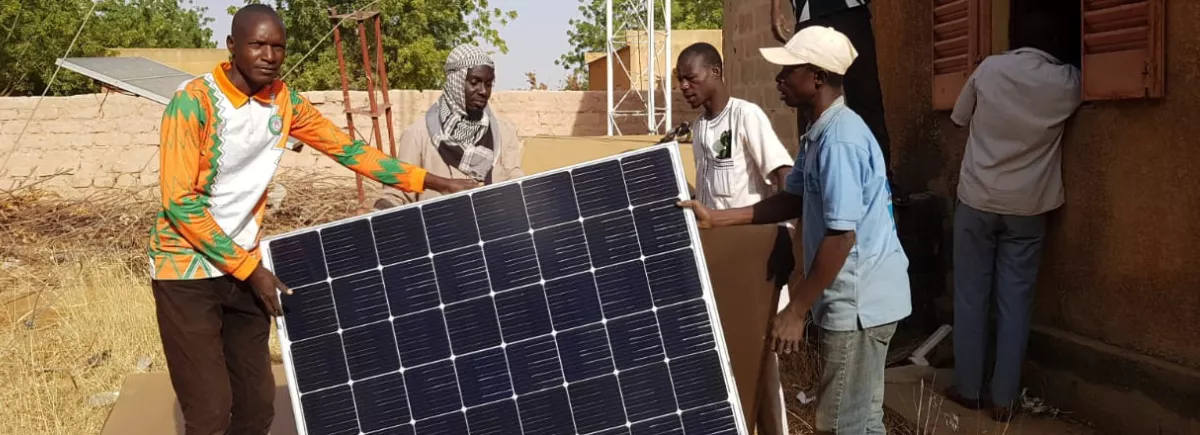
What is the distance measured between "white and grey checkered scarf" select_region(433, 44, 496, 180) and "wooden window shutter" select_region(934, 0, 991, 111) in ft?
9.16

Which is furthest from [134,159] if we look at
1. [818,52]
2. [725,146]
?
[818,52]

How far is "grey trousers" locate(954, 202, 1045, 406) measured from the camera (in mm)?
5281

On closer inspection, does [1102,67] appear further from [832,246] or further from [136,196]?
[136,196]

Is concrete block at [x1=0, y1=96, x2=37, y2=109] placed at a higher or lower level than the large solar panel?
higher

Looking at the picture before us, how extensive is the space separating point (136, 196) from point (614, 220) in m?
10.0

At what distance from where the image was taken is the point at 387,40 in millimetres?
29984

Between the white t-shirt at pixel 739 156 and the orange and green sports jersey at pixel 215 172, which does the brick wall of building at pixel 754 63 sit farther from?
the orange and green sports jersey at pixel 215 172

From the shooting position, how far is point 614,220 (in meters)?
3.41

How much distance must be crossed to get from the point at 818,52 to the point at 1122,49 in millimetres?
2288

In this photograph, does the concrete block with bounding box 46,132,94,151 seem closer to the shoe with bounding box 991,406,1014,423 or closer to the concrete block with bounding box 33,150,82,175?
the concrete block with bounding box 33,150,82,175

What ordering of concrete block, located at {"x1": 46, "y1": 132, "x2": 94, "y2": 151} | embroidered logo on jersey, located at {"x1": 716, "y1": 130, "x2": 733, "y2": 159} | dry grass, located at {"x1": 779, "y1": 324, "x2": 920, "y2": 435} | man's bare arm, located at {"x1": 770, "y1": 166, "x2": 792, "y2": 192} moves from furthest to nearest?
concrete block, located at {"x1": 46, "y1": 132, "x2": 94, "y2": 151} → dry grass, located at {"x1": 779, "y1": 324, "x2": 920, "y2": 435} → embroidered logo on jersey, located at {"x1": 716, "y1": 130, "x2": 733, "y2": 159} → man's bare arm, located at {"x1": 770, "y1": 166, "x2": 792, "y2": 192}

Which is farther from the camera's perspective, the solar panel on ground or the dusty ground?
the solar panel on ground

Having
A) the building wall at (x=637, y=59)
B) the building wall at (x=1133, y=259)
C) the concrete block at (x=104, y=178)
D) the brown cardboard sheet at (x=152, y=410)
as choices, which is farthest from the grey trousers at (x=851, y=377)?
the building wall at (x=637, y=59)

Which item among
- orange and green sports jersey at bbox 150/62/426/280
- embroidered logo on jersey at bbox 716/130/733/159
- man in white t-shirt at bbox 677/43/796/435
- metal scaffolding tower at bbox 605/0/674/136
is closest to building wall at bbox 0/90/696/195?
metal scaffolding tower at bbox 605/0/674/136
